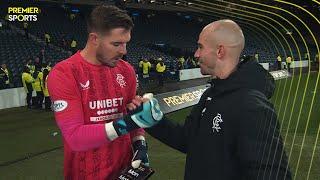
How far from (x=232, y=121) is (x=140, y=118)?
0.56m

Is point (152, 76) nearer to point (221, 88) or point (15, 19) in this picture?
point (15, 19)

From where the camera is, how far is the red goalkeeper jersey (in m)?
2.62

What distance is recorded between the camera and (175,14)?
45500mm

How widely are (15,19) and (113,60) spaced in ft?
92.9

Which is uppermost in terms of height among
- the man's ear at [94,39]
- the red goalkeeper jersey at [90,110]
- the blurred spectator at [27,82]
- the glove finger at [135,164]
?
the man's ear at [94,39]

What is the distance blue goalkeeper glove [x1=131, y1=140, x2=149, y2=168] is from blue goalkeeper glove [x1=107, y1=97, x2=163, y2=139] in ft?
1.33

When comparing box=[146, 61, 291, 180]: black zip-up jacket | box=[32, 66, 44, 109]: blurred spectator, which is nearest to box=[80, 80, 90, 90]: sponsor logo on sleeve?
box=[146, 61, 291, 180]: black zip-up jacket

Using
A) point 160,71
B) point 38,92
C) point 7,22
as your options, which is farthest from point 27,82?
point 7,22

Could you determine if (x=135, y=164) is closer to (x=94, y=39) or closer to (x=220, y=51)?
(x=94, y=39)

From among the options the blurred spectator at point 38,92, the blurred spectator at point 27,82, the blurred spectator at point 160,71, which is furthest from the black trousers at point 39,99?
the blurred spectator at point 160,71

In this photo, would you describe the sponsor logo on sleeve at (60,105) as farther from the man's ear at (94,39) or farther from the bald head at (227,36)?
the bald head at (227,36)

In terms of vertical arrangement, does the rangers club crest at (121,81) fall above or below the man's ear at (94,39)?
below

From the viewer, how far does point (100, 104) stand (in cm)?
286

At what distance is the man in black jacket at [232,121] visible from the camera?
2.28 m
